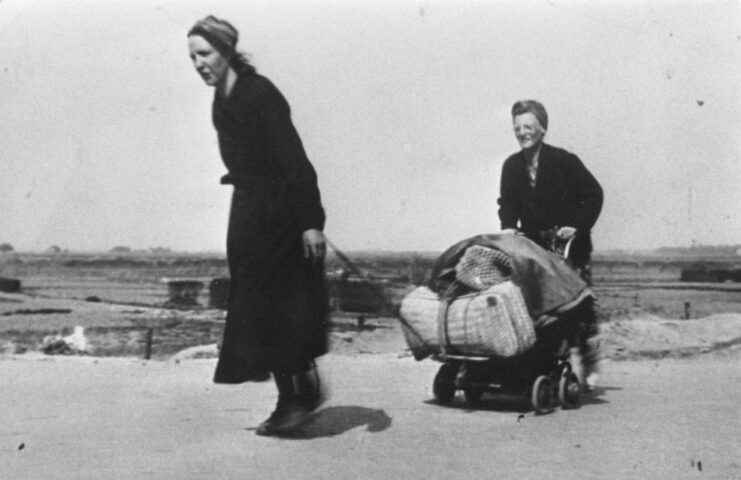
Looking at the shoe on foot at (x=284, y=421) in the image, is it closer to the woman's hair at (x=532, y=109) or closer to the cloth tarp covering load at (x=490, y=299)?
the cloth tarp covering load at (x=490, y=299)

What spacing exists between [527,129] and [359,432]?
2.11m

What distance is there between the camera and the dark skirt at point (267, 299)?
4344 mm

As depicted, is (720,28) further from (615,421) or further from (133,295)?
(133,295)

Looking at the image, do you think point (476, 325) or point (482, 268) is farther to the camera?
point (482, 268)

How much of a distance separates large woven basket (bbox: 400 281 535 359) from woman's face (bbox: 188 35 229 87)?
5.58 feet

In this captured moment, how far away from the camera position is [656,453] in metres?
4.00

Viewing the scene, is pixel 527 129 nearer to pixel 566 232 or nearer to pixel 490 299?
pixel 566 232

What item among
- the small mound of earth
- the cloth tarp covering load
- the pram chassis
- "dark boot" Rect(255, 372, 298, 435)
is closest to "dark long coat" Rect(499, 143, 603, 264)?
the cloth tarp covering load

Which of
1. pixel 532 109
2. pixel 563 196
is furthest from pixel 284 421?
pixel 532 109

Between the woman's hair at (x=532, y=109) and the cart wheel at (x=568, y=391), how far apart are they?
1429 mm

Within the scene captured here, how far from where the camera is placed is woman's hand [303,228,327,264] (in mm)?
4316

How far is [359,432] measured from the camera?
4426mm

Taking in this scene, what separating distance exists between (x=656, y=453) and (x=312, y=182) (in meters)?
1.81

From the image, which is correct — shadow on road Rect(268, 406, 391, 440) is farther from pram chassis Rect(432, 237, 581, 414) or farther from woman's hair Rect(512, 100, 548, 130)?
woman's hair Rect(512, 100, 548, 130)
